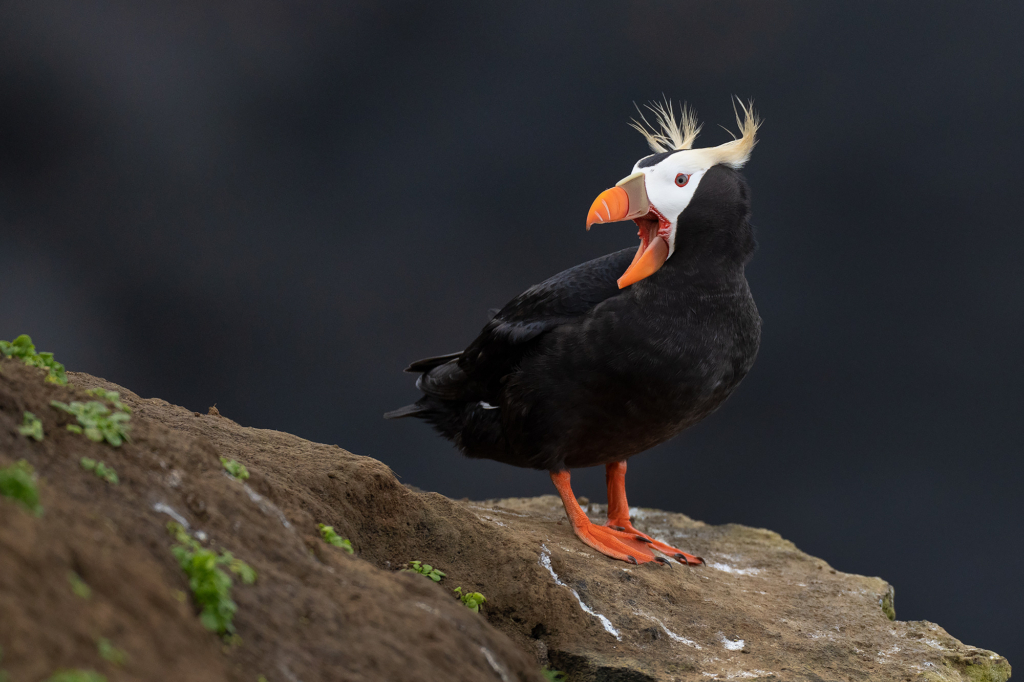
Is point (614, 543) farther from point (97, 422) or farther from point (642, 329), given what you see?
point (97, 422)

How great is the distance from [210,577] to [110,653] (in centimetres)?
42

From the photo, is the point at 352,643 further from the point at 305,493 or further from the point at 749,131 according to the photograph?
the point at 749,131

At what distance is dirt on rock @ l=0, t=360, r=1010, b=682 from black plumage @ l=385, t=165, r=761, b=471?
25.3 inches

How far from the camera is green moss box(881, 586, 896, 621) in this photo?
5.00m

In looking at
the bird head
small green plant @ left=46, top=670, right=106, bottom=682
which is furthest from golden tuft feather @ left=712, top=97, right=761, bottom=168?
small green plant @ left=46, top=670, right=106, bottom=682

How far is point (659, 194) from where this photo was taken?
14.7 feet

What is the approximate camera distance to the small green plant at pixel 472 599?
3.38m

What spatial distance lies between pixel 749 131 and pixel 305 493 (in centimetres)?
312

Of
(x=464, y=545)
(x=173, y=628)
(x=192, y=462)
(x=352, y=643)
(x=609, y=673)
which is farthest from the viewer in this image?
(x=464, y=545)

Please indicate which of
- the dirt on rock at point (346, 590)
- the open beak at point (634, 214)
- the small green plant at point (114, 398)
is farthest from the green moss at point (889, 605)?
the small green plant at point (114, 398)

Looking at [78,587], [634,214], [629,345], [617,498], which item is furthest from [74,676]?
[617,498]

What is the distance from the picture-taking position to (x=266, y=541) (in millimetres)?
2494

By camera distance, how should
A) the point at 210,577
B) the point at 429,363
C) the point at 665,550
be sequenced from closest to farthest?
1. the point at 210,577
2. the point at 665,550
3. the point at 429,363

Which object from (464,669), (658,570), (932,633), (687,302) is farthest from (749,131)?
(464,669)
